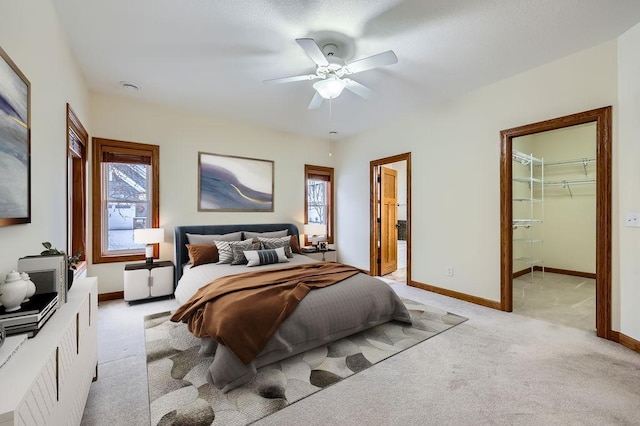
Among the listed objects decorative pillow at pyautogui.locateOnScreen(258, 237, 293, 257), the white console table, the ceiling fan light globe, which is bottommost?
the white console table

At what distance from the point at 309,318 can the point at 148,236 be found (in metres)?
2.68

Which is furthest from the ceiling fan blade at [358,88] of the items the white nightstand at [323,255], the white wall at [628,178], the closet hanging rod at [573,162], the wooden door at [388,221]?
the closet hanging rod at [573,162]

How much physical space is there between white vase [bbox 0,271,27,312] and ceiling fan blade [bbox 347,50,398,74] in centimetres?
253

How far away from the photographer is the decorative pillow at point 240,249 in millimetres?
3719

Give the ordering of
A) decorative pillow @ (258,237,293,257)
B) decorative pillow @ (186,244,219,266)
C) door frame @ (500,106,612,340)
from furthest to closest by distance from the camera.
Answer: decorative pillow @ (258,237,293,257) < decorative pillow @ (186,244,219,266) < door frame @ (500,106,612,340)

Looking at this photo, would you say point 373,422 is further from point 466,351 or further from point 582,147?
point 582,147

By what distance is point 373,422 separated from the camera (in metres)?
1.65

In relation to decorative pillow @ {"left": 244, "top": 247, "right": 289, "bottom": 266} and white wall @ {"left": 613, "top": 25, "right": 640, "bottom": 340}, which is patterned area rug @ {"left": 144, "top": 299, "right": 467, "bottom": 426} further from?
white wall @ {"left": 613, "top": 25, "right": 640, "bottom": 340}

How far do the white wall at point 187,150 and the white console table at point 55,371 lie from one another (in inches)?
98.8

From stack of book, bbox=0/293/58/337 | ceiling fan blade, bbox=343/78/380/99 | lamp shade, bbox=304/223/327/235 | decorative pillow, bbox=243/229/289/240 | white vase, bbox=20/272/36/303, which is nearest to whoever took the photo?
stack of book, bbox=0/293/58/337

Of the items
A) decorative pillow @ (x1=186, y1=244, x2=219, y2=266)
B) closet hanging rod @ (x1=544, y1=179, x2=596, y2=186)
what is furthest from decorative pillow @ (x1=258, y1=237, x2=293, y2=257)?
closet hanging rod @ (x1=544, y1=179, x2=596, y2=186)

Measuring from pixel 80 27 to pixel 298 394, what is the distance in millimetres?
3402

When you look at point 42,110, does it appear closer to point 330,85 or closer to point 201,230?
point 330,85

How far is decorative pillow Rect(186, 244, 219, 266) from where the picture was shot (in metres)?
3.74
